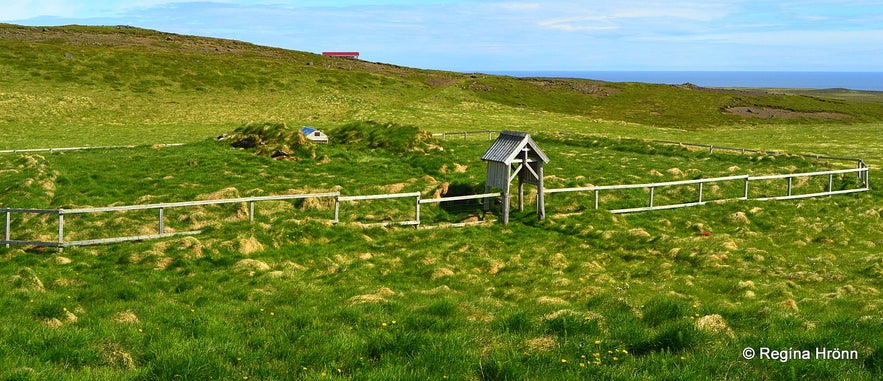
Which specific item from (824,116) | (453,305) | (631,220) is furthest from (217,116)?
(824,116)

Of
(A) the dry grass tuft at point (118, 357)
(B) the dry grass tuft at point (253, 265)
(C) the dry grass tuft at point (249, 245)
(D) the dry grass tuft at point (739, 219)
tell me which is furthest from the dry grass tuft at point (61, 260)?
(D) the dry grass tuft at point (739, 219)

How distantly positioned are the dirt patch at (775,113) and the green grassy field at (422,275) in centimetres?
5371

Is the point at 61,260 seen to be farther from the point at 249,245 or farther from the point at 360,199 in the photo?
the point at 360,199

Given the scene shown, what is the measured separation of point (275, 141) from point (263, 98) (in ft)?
169

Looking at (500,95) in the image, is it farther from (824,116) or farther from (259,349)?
(259,349)

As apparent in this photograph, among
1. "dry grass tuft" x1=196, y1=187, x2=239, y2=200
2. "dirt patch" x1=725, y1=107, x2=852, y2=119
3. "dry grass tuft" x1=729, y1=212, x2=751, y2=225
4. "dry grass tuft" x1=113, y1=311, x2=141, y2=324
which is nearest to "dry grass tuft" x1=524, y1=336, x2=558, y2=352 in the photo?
"dry grass tuft" x1=113, y1=311, x2=141, y2=324

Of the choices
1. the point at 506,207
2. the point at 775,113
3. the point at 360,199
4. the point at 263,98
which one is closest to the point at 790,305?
the point at 506,207

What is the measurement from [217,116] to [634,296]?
218 feet

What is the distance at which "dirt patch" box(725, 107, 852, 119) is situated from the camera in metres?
99.8

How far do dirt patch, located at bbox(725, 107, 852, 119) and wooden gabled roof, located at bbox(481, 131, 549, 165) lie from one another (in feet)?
283

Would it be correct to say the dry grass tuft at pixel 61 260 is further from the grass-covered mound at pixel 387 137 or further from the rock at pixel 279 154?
the grass-covered mound at pixel 387 137

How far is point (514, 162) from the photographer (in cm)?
2436

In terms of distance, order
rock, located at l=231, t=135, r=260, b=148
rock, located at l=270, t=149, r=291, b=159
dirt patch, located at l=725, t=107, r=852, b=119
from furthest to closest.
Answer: dirt patch, located at l=725, t=107, r=852, b=119 → rock, located at l=231, t=135, r=260, b=148 → rock, located at l=270, t=149, r=291, b=159

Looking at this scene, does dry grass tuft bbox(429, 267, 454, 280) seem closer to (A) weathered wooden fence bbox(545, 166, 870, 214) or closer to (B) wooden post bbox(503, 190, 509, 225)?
(B) wooden post bbox(503, 190, 509, 225)
